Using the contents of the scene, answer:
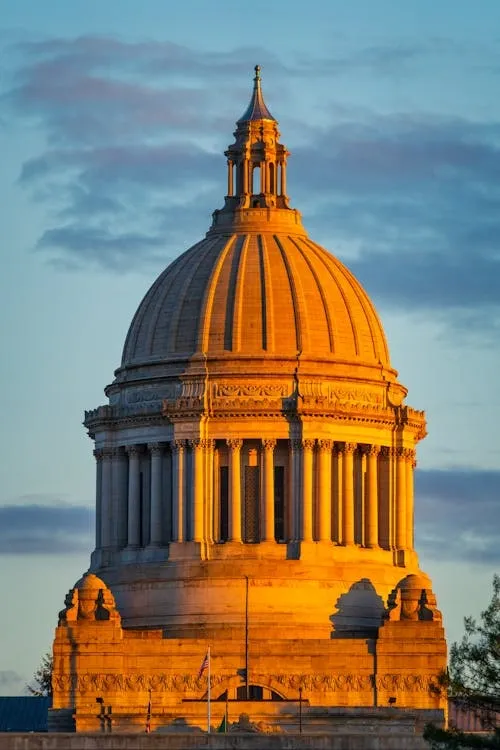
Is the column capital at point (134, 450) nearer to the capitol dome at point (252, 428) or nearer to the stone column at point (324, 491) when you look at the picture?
A: the capitol dome at point (252, 428)

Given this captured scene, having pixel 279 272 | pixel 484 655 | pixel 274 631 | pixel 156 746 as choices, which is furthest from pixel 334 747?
pixel 279 272

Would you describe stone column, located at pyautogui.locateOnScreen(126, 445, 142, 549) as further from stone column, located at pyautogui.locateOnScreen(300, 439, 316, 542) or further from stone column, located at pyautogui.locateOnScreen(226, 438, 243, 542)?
stone column, located at pyautogui.locateOnScreen(300, 439, 316, 542)

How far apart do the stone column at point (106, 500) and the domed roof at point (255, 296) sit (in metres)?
4.71

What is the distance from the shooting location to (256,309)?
19238 cm

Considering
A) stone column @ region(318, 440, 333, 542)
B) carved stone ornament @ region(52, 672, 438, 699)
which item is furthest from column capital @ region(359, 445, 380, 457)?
carved stone ornament @ region(52, 672, 438, 699)

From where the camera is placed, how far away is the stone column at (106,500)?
637 ft

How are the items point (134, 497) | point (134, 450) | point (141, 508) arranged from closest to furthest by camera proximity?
1. point (134, 450)
2. point (134, 497)
3. point (141, 508)

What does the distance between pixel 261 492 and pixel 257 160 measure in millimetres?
17903

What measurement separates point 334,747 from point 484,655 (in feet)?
57.4

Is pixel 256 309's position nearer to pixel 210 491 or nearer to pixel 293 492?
pixel 210 491

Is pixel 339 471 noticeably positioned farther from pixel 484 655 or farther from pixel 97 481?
pixel 484 655

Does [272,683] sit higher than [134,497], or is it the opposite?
[134,497]

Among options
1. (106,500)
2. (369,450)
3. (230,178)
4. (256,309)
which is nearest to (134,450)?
(106,500)

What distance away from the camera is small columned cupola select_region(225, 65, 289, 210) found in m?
195
